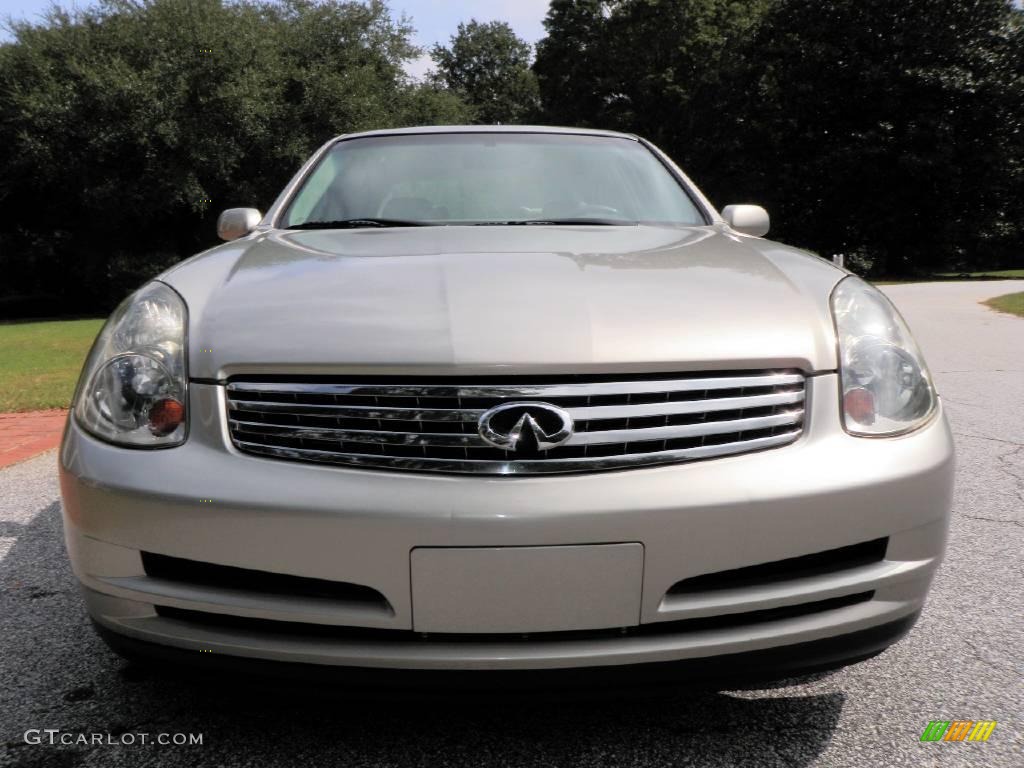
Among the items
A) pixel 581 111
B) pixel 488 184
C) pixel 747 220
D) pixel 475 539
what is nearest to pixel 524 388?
pixel 475 539

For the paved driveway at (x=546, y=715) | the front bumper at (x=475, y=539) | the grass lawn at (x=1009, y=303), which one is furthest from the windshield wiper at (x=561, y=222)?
the grass lawn at (x=1009, y=303)

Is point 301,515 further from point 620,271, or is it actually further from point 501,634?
point 620,271

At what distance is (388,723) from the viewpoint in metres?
1.93

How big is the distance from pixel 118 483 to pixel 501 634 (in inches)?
29.7

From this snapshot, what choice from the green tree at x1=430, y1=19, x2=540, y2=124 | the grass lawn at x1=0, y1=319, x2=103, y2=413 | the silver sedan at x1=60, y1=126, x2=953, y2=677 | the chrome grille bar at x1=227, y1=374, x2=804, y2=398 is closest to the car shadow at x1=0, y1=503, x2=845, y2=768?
the silver sedan at x1=60, y1=126, x2=953, y2=677

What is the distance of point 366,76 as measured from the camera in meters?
23.8

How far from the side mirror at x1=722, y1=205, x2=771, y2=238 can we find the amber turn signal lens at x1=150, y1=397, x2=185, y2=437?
187cm

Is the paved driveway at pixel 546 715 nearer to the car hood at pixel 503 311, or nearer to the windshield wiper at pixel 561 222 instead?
the car hood at pixel 503 311

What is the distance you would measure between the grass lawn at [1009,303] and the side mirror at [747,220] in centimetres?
1172

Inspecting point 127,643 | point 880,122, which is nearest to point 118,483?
point 127,643

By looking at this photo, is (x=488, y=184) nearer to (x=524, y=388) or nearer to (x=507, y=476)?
(x=524, y=388)

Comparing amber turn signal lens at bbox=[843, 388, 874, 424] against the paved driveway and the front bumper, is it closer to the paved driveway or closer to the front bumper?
the front bumper

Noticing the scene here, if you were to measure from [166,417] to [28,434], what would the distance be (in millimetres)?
4406

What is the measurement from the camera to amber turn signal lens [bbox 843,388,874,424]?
68.2 inches
